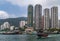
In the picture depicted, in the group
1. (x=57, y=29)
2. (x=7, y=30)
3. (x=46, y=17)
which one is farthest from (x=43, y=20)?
(x=7, y=30)

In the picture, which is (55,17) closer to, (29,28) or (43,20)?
(43,20)

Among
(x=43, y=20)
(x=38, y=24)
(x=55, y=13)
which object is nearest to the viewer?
(x=38, y=24)

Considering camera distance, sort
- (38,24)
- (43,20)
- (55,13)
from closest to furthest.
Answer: (38,24) → (43,20) → (55,13)

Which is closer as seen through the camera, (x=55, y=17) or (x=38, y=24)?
(x=38, y=24)

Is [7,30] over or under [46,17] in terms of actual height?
under

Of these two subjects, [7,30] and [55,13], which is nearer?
[7,30]

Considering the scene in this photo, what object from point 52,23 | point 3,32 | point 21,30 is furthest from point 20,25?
point 52,23

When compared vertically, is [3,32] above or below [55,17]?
below

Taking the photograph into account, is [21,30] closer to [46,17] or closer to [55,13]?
[46,17]
